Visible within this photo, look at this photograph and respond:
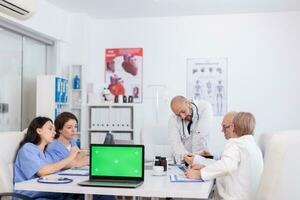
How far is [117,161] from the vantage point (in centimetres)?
277

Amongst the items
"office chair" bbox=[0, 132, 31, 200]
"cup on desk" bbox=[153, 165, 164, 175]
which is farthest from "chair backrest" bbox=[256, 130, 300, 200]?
"office chair" bbox=[0, 132, 31, 200]

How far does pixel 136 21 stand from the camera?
6.62 metres

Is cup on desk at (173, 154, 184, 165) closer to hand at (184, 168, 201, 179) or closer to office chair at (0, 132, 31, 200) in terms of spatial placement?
hand at (184, 168, 201, 179)

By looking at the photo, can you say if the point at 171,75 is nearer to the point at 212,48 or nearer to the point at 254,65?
the point at 212,48

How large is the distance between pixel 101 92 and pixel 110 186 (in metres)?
4.08

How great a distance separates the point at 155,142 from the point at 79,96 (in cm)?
162

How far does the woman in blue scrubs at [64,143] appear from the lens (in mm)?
3471

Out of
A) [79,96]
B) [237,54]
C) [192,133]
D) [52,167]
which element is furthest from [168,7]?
[52,167]

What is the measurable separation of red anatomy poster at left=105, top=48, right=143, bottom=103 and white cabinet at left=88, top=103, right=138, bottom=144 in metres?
0.49

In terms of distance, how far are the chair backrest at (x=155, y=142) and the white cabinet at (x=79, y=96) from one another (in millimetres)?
1278

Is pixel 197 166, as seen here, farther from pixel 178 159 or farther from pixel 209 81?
pixel 209 81

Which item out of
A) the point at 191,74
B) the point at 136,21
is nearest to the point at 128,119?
the point at 191,74

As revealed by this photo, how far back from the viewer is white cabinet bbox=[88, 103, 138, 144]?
6.08m

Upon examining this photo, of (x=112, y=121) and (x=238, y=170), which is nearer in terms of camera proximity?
(x=238, y=170)
